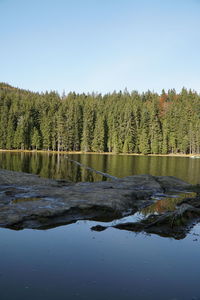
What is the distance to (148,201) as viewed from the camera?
48.9 ft

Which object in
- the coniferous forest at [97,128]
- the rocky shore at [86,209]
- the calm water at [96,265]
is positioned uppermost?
the coniferous forest at [97,128]

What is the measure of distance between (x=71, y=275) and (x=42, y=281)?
707 mm

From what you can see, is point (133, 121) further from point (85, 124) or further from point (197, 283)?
point (197, 283)

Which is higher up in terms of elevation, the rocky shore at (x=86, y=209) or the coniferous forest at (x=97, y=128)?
the coniferous forest at (x=97, y=128)

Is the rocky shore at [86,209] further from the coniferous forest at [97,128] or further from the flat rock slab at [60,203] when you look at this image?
the coniferous forest at [97,128]

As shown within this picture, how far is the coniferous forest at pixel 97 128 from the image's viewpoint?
95500mm

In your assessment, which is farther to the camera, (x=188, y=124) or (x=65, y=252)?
(x=188, y=124)

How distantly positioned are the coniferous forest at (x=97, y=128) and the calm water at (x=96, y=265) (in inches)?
3446

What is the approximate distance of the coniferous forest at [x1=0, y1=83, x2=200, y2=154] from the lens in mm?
95500

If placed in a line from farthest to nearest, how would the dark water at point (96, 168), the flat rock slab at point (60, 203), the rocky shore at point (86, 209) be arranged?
1. the dark water at point (96, 168)
2. the flat rock slab at point (60, 203)
3. the rocky shore at point (86, 209)

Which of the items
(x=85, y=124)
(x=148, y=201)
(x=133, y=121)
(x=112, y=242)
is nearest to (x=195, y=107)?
(x=133, y=121)

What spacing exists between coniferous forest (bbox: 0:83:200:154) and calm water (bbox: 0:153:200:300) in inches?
3446

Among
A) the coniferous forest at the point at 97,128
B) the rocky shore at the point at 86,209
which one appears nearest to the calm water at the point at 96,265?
the rocky shore at the point at 86,209

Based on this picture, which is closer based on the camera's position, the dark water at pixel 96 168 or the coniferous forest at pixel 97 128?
the dark water at pixel 96 168
